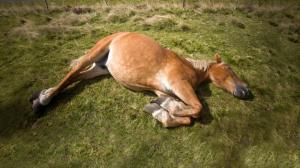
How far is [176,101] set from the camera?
6000 mm

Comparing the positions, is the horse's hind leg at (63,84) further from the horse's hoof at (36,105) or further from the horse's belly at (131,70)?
the horse's belly at (131,70)

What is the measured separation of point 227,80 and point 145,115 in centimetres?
160

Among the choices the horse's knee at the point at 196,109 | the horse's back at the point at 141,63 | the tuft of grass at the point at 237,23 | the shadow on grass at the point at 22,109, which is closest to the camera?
the horse's knee at the point at 196,109

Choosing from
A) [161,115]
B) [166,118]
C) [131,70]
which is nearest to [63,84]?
[131,70]

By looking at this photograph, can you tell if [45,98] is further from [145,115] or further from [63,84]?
[145,115]

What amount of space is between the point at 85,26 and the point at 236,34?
4453 mm

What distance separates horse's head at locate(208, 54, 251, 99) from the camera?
6.47 metres

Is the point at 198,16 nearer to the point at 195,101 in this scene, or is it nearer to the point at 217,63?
the point at 217,63

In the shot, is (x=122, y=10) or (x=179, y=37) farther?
(x=122, y=10)

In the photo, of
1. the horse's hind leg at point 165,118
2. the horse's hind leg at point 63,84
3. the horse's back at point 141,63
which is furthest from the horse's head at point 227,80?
the horse's hind leg at point 63,84

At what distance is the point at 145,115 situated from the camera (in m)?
6.30

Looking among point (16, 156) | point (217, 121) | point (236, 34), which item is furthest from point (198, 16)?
point (16, 156)

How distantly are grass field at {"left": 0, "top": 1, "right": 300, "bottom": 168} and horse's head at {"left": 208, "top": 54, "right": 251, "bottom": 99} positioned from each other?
0.20 m

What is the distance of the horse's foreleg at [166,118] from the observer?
5.89 metres
